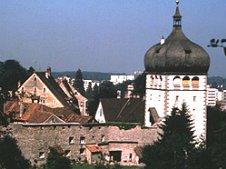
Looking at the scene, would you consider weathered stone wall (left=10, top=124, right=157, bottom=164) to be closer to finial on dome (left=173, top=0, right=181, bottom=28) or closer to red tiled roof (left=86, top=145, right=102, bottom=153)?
red tiled roof (left=86, top=145, right=102, bottom=153)

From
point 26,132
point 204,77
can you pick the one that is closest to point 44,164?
point 26,132

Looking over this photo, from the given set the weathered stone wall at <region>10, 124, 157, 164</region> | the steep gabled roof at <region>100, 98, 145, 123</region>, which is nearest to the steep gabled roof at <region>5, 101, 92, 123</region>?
the weathered stone wall at <region>10, 124, 157, 164</region>

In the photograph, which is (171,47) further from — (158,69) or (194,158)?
(194,158)

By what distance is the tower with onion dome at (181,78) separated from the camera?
43.5 metres

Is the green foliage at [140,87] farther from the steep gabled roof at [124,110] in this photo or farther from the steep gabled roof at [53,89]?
the steep gabled roof at [124,110]

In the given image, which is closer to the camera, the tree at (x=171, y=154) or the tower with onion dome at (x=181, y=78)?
the tree at (x=171, y=154)

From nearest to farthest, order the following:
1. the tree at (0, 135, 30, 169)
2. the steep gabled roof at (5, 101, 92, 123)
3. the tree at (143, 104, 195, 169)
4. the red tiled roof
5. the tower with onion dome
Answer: the tree at (0, 135, 30, 169)
the tree at (143, 104, 195, 169)
the red tiled roof
the steep gabled roof at (5, 101, 92, 123)
the tower with onion dome

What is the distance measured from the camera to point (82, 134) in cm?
4159

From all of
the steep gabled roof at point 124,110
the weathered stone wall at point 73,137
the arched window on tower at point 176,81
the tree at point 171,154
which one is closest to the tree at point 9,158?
the tree at point 171,154

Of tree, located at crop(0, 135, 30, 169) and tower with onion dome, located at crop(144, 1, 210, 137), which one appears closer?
tree, located at crop(0, 135, 30, 169)

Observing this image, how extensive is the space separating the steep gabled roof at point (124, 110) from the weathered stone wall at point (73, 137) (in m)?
6.83

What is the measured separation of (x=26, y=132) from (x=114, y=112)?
17535mm

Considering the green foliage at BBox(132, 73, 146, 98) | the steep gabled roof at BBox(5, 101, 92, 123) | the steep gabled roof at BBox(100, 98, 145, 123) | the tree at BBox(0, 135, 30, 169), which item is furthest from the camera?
the green foliage at BBox(132, 73, 146, 98)

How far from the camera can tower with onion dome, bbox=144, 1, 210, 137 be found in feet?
143
